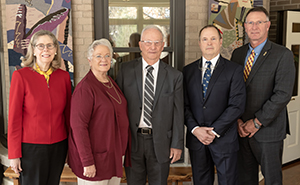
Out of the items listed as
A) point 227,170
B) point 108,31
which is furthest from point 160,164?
point 108,31

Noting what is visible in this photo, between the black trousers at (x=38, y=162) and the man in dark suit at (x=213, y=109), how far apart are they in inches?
45.6

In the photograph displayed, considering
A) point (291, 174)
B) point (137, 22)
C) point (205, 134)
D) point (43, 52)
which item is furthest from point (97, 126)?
point (291, 174)

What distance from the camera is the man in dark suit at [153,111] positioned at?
93.0 inches

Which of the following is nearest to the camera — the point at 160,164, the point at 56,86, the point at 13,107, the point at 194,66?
the point at 13,107

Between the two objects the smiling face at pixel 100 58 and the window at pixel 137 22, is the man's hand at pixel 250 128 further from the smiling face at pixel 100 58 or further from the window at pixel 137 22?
the smiling face at pixel 100 58

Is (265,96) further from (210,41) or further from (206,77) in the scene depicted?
(210,41)

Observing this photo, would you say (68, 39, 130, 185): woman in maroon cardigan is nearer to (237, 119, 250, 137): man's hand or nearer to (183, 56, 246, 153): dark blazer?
(183, 56, 246, 153): dark blazer

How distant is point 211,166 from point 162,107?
2.45ft

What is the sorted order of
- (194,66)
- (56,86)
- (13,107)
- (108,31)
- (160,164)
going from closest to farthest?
(13,107)
(56,86)
(160,164)
(194,66)
(108,31)

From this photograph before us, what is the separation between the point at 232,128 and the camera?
8.15 feet

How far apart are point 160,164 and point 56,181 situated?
2.83 ft

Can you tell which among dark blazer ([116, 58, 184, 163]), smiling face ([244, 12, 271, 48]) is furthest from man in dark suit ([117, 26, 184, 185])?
smiling face ([244, 12, 271, 48])

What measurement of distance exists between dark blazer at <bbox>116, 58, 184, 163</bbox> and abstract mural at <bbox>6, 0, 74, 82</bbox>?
4.38 feet

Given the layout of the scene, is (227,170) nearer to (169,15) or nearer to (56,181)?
(56,181)
